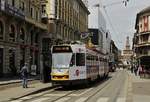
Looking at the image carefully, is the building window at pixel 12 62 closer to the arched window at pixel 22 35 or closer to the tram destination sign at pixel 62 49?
the arched window at pixel 22 35

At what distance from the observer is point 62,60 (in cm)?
2986

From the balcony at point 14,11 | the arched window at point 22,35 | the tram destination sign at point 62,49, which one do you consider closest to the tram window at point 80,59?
the tram destination sign at point 62,49

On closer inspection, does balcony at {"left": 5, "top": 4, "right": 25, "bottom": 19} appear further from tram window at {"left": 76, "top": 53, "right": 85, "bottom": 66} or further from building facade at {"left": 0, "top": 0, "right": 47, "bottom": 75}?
tram window at {"left": 76, "top": 53, "right": 85, "bottom": 66}

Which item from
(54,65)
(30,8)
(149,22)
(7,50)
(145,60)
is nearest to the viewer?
(54,65)

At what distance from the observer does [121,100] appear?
21.4 m

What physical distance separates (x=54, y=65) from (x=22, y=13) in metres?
19.4

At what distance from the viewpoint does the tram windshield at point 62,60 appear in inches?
1172

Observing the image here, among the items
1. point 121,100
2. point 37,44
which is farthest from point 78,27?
point 121,100

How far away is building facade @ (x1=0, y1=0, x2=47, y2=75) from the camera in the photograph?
45250 millimetres

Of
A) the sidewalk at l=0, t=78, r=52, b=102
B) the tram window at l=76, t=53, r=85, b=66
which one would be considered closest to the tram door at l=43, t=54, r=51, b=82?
the sidewalk at l=0, t=78, r=52, b=102

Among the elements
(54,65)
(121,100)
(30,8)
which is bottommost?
(121,100)

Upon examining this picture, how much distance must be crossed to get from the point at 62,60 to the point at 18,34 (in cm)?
2120

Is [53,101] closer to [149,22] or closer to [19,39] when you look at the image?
[19,39]

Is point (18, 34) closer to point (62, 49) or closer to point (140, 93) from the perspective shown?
point (62, 49)
